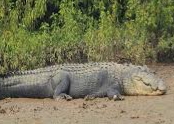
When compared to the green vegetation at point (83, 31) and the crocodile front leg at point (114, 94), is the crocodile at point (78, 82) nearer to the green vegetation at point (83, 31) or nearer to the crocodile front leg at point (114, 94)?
the crocodile front leg at point (114, 94)

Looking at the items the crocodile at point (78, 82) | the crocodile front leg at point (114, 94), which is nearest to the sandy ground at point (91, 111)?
the crocodile front leg at point (114, 94)

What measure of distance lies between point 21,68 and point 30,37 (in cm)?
70

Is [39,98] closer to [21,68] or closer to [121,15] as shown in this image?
[21,68]

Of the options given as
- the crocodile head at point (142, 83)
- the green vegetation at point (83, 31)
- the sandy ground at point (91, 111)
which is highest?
the green vegetation at point (83, 31)

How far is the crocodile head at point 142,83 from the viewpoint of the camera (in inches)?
352

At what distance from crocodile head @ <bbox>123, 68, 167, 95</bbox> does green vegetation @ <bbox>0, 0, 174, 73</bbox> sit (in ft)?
4.76

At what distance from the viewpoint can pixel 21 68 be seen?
10.3 metres

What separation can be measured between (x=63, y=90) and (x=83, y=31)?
2.31 m

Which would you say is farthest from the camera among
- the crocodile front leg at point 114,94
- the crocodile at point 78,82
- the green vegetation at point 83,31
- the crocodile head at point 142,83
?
the green vegetation at point 83,31

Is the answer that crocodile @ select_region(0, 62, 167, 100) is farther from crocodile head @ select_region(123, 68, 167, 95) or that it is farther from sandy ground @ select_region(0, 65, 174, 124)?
sandy ground @ select_region(0, 65, 174, 124)

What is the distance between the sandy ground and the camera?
7.31 m

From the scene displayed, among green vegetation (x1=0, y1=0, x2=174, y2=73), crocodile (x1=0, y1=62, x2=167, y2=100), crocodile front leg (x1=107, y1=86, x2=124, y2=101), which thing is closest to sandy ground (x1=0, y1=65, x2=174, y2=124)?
crocodile front leg (x1=107, y1=86, x2=124, y2=101)

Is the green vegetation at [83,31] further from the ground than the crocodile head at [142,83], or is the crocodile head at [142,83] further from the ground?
the green vegetation at [83,31]

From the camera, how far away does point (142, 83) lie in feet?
30.0
